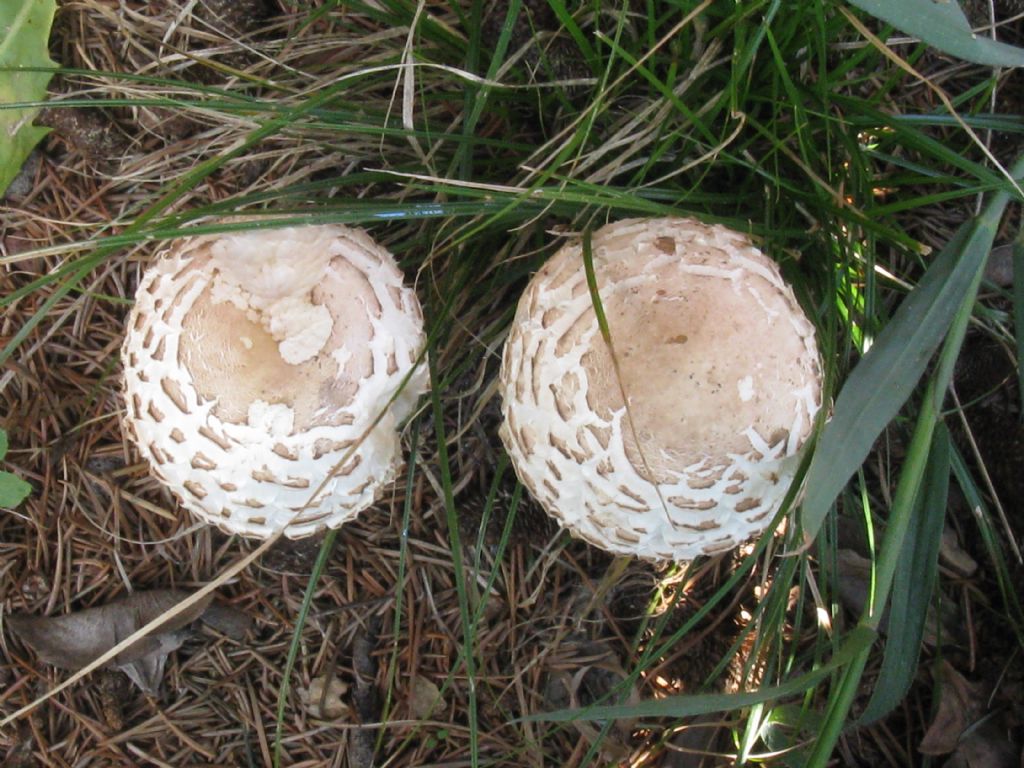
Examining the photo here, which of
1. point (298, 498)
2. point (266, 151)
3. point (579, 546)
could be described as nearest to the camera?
point (298, 498)

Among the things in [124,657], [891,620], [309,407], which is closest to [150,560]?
[124,657]

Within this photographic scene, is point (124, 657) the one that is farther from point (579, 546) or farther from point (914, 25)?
point (914, 25)

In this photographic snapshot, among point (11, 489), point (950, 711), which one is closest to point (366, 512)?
point (11, 489)

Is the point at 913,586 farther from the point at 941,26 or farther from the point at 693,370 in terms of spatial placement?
the point at 941,26

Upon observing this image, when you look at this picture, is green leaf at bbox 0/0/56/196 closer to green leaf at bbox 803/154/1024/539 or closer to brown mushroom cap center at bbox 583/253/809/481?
brown mushroom cap center at bbox 583/253/809/481

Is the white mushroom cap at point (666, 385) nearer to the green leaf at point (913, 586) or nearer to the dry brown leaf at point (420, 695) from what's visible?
the green leaf at point (913, 586)

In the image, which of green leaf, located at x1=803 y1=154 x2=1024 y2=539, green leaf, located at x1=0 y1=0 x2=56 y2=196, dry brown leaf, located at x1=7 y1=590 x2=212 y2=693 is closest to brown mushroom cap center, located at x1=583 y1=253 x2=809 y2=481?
green leaf, located at x1=803 y1=154 x2=1024 y2=539

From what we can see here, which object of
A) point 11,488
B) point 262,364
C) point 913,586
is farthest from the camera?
point 11,488
